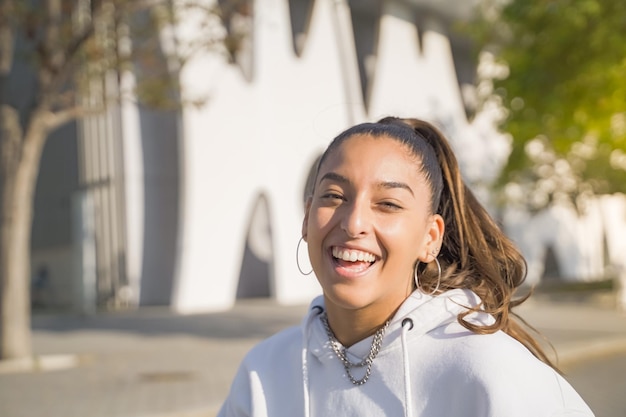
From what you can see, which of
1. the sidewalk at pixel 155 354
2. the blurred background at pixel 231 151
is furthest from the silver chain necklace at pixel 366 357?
the blurred background at pixel 231 151

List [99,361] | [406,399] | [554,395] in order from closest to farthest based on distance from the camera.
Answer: [554,395] → [406,399] → [99,361]

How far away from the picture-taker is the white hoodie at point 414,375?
1.68 metres

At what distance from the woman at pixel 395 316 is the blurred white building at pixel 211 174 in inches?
A: 807

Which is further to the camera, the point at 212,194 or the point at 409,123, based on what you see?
the point at 212,194

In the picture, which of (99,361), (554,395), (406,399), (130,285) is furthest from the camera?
(130,285)

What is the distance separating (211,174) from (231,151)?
0.89 m

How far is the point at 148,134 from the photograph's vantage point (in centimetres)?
2638

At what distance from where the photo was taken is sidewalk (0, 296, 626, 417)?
8.86m

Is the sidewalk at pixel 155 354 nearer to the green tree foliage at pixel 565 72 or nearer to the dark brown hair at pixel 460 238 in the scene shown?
the green tree foliage at pixel 565 72

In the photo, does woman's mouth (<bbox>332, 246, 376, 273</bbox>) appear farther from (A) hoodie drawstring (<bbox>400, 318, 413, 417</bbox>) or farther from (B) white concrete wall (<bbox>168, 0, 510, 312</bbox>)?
(B) white concrete wall (<bbox>168, 0, 510, 312</bbox>)

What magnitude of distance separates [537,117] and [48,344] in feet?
30.3

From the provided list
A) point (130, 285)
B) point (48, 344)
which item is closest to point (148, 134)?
point (130, 285)

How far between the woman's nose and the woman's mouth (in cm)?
4

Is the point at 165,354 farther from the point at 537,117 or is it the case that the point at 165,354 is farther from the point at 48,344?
the point at 537,117
